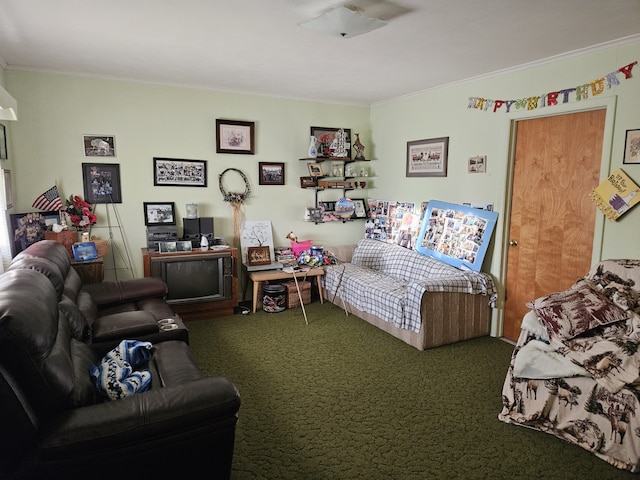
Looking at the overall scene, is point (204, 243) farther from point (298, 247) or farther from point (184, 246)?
point (298, 247)

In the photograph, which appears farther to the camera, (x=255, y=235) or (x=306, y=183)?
(x=306, y=183)

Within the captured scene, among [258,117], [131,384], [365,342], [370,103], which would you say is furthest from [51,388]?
[370,103]

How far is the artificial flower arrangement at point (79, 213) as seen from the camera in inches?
160

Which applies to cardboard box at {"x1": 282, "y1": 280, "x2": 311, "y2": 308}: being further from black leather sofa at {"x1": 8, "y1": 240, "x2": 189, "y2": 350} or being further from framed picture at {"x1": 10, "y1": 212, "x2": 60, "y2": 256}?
framed picture at {"x1": 10, "y1": 212, "x2": 60, "y2": 256}

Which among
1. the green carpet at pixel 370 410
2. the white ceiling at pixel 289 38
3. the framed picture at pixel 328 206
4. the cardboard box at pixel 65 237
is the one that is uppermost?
the white ceiling at pixel 289 38

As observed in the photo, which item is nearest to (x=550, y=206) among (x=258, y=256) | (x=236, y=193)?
(x=258, y=256)

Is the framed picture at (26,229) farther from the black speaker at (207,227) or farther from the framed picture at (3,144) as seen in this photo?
the black speaker at (207,227)

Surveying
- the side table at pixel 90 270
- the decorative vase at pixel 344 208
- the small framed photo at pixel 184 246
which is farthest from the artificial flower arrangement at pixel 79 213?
the decorative vase at pixel 344 208

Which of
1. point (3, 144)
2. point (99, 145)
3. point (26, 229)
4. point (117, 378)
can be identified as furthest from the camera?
point (99, 145)

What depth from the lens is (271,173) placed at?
5.10m

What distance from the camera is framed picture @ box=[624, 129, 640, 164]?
116 inches

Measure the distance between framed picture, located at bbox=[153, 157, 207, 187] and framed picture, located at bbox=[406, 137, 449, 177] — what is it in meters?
2.31

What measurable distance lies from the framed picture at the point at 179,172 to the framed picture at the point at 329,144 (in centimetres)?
139

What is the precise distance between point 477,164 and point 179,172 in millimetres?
3027
